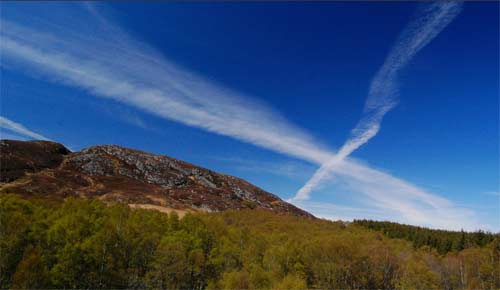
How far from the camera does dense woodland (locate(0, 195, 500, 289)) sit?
50.1m

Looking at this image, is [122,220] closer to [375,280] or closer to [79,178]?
[375,280]

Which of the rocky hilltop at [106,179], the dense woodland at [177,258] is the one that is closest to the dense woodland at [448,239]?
the dense woodland at [177,258]

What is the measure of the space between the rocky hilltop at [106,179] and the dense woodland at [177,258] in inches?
2000

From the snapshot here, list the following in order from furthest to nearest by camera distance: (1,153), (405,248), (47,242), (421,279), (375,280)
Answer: (1,153), (405,248), (375,280), (421,279), (47,242)

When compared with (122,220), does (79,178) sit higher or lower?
higher

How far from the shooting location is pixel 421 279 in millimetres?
75062

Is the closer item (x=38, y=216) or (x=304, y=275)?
(x=38, y=216)

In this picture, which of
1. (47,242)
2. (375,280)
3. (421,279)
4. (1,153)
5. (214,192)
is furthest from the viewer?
(214,192)

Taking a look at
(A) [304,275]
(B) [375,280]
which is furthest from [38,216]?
(B) [375,280]

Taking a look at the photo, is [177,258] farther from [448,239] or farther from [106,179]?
[448,239]

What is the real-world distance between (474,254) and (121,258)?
99.9 meters

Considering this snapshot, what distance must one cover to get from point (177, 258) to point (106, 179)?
341ft

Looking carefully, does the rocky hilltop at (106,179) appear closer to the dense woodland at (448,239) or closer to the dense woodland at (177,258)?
the dense woodland at (177,258)

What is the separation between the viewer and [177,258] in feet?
201
